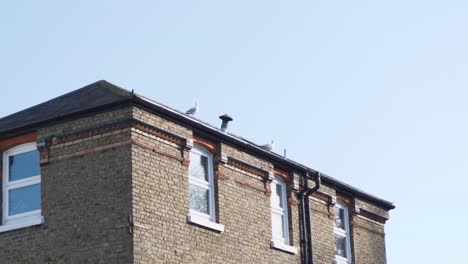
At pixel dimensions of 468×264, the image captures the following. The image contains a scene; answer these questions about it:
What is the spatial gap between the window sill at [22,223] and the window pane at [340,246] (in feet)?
30.2

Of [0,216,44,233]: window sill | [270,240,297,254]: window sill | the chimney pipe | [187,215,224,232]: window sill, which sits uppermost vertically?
the chimney pipe

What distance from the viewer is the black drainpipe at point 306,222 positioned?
26.4 metres

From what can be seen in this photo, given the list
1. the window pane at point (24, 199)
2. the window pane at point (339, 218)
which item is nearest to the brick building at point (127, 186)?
the window pane at point (24, 199)

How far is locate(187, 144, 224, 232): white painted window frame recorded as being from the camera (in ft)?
75.2

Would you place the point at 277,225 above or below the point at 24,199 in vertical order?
above

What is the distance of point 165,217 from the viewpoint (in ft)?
71.5

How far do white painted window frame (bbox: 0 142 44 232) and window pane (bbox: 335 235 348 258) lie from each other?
9141 mm

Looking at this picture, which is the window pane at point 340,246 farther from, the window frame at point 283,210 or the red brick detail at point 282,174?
the red brick detail at point 282,174

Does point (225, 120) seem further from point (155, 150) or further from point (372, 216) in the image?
point (372, 216)

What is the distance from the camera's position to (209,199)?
2369 cm

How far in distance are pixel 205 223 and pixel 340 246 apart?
677 cm

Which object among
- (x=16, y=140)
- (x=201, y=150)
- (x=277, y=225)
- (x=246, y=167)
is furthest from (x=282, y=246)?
(x=16, y=140)

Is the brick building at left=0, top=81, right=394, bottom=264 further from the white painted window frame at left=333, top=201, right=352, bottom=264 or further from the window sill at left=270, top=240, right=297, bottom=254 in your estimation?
the white painted window frame at left=333, top=201, right=352, bottom=264

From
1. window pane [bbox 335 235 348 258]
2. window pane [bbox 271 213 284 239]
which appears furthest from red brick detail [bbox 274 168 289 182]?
window pane [bbox 335 235 348 258]
